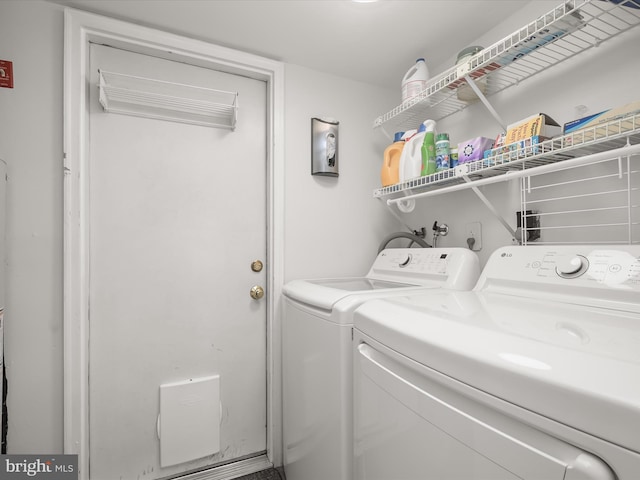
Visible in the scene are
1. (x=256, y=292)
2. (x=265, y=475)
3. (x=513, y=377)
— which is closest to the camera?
(x=513, y=377)

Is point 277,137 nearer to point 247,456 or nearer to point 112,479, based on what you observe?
point 247,456

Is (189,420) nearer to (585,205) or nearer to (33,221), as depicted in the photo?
(33,221)

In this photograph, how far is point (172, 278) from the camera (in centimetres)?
171

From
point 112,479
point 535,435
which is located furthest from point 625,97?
point 112,479

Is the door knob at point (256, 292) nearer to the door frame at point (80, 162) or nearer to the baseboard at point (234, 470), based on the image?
the door frame at point (80, 162)

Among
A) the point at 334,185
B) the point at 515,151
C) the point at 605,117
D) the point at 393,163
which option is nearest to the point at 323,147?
the point at 334,185

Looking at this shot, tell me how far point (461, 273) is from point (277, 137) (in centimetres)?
127

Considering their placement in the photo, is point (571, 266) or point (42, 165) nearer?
point (571, 266)

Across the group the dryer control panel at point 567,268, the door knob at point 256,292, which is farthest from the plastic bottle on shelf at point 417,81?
the door knob at point 256,292

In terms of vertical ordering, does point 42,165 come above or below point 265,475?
above

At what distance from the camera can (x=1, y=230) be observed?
131 cm

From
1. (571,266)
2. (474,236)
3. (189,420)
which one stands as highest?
(474,236)

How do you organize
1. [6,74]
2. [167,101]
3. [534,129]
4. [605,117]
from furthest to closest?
[167,101] → [6,74] → [534,129] → [605,117]

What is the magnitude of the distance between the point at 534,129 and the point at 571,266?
1.69 ft
